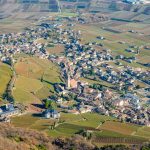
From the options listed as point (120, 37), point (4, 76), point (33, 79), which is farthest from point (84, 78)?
point (120, 37)

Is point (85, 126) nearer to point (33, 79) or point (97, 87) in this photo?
point (97, 87)

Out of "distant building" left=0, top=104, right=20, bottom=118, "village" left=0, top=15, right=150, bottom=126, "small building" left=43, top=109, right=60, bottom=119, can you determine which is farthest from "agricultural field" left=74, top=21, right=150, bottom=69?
"distant building" left=0, top=104, right=20, bottom=118

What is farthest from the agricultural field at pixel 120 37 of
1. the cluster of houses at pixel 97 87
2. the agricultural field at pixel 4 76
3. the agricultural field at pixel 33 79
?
the agricultural field at pixel 4 76

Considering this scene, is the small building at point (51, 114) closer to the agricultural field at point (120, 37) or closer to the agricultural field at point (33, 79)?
the agricultural field at point (33, 79)

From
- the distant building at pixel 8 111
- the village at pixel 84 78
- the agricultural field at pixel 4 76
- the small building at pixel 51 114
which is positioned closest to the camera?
the distant building at pixel 8 111

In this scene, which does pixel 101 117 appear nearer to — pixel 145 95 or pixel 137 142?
pixel 137 142

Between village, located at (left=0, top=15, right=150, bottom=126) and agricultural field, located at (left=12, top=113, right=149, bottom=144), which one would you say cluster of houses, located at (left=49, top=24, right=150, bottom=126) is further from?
agricultural field, located at (left=12, top=113, right=149, bottom=144)
